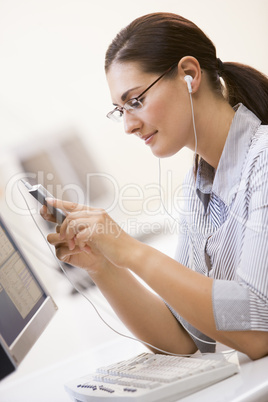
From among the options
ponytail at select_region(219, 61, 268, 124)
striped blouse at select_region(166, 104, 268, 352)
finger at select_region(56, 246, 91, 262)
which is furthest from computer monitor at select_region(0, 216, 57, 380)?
ponytail at select_region(219, 61, 268, 124)

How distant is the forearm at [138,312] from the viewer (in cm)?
108

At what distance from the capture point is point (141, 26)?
3.54ft

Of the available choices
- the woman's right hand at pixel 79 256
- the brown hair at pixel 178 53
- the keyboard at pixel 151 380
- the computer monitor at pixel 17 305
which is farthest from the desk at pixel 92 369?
the brown hair at pixel 178 53

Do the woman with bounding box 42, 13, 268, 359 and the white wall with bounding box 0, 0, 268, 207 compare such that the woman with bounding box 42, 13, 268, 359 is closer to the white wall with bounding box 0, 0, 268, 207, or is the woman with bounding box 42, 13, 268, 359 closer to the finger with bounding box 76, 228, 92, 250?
the finger with bounding box 76, 228, 92, 250

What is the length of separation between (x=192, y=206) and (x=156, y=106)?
0.30m

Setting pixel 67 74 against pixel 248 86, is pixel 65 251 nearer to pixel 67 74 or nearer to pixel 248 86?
pixel 248 86

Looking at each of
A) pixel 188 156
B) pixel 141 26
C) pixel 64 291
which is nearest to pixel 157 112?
pixel 141 26

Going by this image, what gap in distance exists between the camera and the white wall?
1.81m

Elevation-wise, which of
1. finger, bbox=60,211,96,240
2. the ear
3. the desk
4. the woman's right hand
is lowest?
the desk

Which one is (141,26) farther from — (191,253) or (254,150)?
(191,253)

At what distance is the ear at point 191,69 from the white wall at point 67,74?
84 cm

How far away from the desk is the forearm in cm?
10

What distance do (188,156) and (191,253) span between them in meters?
1.18

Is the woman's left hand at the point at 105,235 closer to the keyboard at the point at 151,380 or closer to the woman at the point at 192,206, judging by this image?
the woman at the point at 192,206
